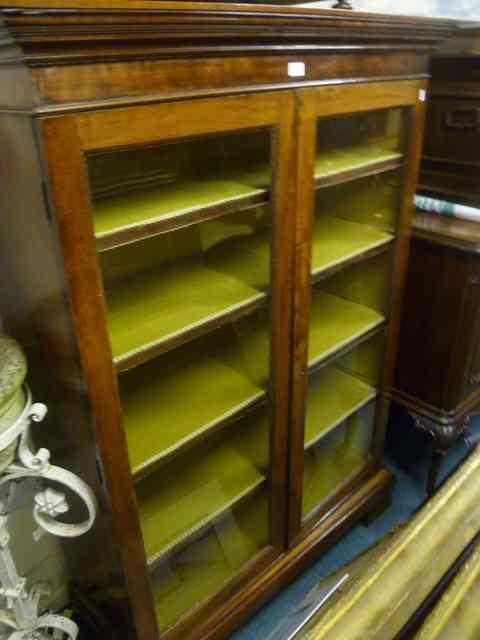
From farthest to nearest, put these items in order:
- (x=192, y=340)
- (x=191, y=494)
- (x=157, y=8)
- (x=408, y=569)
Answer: (x=191, y=494) → (x=192, y=340) → (x=157, y=8) → (x=408, y=569)

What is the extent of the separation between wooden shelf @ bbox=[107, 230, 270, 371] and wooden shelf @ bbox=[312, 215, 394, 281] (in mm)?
140

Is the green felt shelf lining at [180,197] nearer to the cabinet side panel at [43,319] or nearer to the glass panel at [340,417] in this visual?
the cabinet side panel at [43,319]

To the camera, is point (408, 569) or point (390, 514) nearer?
point (408, 569)

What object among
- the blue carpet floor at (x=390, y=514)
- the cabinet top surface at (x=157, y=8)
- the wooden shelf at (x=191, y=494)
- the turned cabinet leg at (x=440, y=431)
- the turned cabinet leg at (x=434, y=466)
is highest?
the cabinet top surface at (x=157, y=8)

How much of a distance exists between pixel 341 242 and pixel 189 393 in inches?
17.7

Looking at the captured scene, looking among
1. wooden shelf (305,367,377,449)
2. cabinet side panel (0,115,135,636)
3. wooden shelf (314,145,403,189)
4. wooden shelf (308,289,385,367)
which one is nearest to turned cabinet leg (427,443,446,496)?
wooden shelf (305,367,377,449)

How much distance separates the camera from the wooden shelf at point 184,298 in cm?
76

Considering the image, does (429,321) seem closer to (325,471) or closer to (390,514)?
(325,471)

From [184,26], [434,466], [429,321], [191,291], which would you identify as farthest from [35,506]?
[434,466]

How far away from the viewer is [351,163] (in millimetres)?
948

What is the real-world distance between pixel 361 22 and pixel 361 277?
1.81 ft

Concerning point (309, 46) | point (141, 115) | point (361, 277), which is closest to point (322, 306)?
point (361, 277)

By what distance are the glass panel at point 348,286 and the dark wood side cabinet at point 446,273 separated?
0.13 meters

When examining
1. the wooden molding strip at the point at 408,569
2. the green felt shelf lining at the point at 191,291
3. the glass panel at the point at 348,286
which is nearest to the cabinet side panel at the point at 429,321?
the glass panel at the point at 348,286
